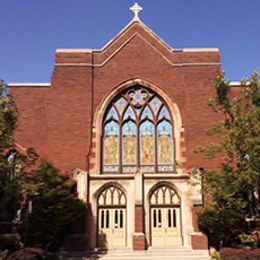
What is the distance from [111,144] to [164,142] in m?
3.11

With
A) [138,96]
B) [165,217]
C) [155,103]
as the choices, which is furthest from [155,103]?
[165,217]

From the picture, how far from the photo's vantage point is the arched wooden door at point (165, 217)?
757 inches

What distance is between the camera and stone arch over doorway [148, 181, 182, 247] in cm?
1923

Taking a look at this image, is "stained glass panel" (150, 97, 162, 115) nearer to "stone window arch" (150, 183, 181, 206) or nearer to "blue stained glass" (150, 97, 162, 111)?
"blue stained glass" (150, 97, 162, 111)

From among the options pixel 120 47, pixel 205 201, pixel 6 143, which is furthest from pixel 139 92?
pixel 6 143

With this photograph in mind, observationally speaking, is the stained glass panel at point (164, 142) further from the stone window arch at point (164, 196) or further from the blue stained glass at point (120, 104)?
the blue stained glass at point (120, 104)

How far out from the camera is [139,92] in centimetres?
2214

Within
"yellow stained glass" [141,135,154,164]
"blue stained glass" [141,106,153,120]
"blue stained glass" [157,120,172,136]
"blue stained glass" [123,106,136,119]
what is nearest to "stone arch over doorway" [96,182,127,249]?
"yellow stained glass" [141,135,154,164]

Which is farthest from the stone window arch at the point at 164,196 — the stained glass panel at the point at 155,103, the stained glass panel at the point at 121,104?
the stained glass panel at the point at 121,104

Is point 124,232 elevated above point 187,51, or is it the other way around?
point 187,51

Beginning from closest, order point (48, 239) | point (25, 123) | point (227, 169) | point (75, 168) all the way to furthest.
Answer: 1. point (227, 169)
2. point (48, 239)
3. point (75, 168)
4. point (25, 123)

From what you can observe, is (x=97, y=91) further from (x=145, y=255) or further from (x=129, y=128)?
(x=145, y=255)

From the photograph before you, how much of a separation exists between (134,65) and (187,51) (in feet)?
11.2

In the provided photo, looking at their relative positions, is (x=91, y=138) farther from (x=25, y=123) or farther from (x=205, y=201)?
(x=205, y=201)
